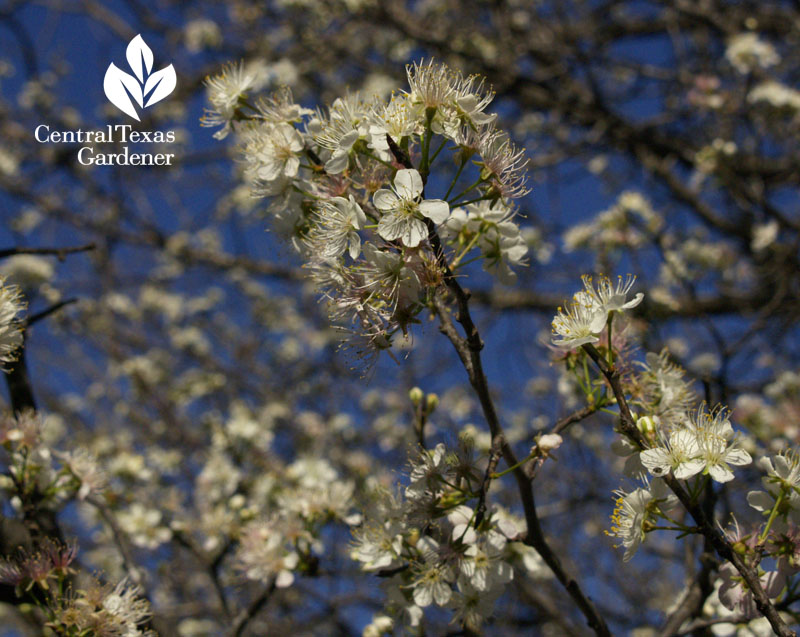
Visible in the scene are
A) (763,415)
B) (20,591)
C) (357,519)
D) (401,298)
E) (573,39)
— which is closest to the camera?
(401,298)

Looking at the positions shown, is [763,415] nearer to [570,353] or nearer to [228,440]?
[570,353]

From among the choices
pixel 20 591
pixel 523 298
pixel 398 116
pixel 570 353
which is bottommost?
pixel 20 591

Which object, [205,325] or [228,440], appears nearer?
[228,440]

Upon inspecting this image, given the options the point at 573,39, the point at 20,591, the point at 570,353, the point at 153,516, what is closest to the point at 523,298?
the point at 573,39

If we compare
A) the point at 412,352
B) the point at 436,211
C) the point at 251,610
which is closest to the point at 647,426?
the point at 436,211

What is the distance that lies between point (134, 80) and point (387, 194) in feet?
12.7

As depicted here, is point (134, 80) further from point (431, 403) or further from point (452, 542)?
point (452, 542)

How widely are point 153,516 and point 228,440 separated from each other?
2.44 ft

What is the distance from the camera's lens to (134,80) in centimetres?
452

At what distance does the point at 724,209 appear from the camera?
546cm

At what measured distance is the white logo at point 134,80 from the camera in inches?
173

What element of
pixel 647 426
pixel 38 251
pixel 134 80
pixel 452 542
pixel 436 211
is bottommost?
pixel 452 542

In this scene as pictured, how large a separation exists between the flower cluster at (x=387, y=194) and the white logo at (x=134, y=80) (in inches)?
123

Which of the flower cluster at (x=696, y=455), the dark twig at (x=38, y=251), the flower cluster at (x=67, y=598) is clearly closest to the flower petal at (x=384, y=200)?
the flower cluster at (x=696, y=455)
